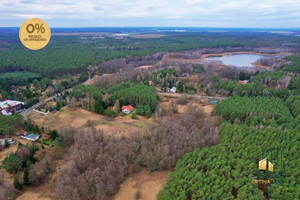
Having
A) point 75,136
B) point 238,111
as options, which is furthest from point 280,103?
point 75,136

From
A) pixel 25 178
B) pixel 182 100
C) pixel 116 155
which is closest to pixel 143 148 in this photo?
pixel 116 155

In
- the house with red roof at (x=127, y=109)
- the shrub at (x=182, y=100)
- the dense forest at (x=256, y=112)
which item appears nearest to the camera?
the dense forest at (x=256, y=112)

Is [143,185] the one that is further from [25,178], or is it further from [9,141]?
[9,141]

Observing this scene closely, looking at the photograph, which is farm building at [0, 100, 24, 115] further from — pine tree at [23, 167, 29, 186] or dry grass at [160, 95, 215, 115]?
dry grass at [160, 95, 215, 115]

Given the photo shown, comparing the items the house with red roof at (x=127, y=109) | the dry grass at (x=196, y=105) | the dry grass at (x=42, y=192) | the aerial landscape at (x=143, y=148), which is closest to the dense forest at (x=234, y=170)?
the aerial landscape at (x=143, y=148)

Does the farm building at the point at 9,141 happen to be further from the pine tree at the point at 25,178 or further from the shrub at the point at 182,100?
the shrub at the point at 182,100
